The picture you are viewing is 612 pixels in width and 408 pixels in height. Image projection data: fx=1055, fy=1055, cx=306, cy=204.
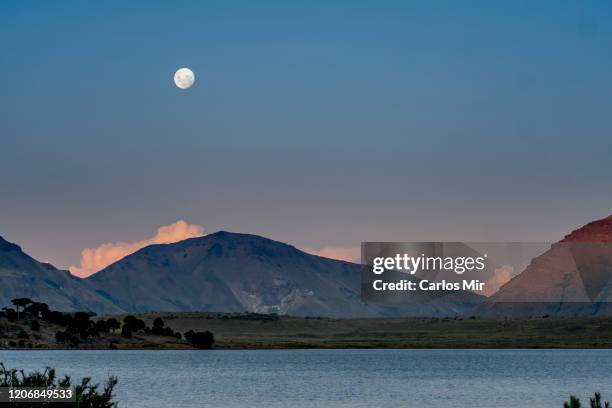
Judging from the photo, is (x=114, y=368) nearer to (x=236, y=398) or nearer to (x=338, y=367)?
(x=338, y=367)

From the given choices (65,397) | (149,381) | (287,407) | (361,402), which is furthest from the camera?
(149,381)

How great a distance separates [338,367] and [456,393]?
6550cm

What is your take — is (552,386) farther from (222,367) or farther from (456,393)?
(222,367)

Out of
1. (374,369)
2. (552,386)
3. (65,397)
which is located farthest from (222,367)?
(65,397)

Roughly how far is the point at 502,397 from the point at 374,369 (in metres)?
65.2

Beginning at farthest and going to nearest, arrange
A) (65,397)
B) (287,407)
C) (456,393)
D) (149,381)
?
1. (149,381)
2. (456,393)
3. (287,407)
4. (65,397)

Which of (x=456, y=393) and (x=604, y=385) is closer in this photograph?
(x=456, y=393)

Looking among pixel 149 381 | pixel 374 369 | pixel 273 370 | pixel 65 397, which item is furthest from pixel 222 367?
pixel 65 397

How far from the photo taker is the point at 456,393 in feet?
390

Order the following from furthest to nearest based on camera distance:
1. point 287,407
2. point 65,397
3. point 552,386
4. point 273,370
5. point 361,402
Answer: point 273,370
point 552,386
point 361,402
point 287,407
point 65,397

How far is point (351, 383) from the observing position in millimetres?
135500

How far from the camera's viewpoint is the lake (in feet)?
350

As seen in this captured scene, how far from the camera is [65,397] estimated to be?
4659 centimetres

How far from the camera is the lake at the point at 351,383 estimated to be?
10656 centimetres
